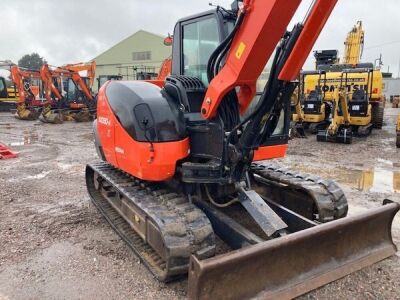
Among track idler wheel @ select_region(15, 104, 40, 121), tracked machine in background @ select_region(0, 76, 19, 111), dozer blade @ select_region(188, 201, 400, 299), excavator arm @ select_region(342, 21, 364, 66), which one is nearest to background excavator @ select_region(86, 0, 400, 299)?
dozer blade @ select_region(188, 201, 400, 299)

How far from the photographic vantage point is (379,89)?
11.8 meters

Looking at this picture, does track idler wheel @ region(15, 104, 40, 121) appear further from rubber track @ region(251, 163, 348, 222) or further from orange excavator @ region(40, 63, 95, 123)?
rubber track @ region(251, 163, 348, 222)

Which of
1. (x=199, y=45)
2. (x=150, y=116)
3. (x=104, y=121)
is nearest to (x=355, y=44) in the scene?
(x=199, y=45)

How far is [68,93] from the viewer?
1827 centimetres

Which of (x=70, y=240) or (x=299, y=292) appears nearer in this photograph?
(x=299, y=292)

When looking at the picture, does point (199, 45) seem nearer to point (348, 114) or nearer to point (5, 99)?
point (348, 114)

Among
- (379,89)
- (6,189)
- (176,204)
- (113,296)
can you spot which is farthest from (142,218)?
(379,89)

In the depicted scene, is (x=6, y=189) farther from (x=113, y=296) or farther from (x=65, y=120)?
(x=65, y=120)

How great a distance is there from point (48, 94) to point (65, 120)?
1.42m

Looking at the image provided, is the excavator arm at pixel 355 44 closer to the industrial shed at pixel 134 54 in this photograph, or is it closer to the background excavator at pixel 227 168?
the background excavator at pixel 227 168

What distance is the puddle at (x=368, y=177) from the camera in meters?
5.99

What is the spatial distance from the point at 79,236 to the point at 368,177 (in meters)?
5.02

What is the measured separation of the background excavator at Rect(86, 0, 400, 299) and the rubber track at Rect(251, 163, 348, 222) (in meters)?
0.01

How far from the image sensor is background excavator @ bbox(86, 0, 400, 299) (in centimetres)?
256
